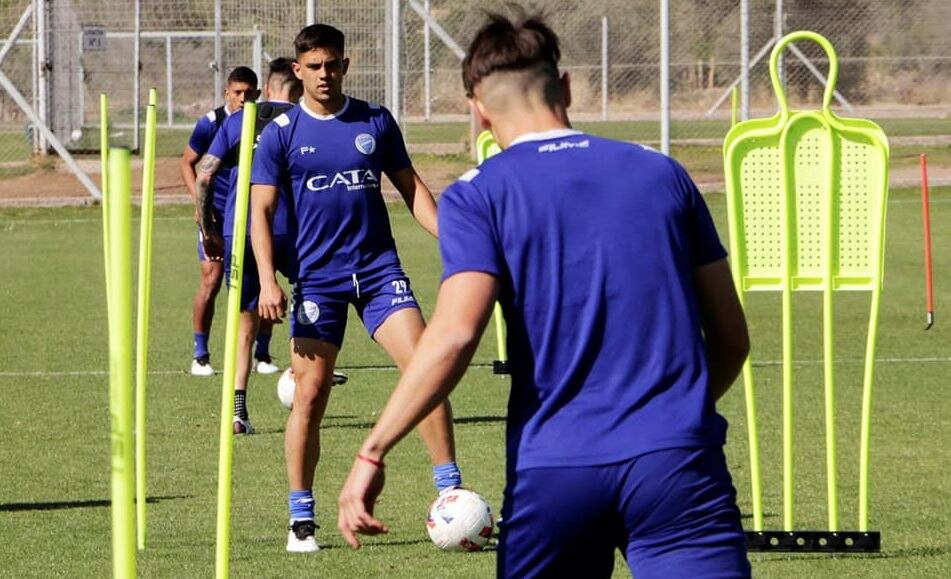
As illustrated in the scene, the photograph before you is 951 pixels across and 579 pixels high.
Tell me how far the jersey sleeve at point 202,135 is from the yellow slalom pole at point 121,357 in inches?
351

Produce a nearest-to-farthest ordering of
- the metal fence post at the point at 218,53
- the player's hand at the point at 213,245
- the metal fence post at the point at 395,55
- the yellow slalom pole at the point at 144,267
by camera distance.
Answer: the yellow slalom pole at the point at 144,267, the player's hand at the point at 213,245, the metal fence post at the point at 395,55, the metal fence post at the point at 218,53

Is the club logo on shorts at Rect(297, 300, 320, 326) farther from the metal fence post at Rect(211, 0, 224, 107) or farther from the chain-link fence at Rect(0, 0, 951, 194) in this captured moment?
the metal fence post at Rect(211, 0, 224, 107)

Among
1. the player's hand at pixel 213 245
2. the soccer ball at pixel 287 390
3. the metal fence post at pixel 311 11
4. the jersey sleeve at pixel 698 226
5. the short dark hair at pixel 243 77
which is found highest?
the jersey sleeve at pixel 698 226

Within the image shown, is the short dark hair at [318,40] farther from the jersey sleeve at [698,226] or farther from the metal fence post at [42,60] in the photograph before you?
the metal fence post at [42,60]

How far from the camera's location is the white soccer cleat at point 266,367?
1301 centimetres

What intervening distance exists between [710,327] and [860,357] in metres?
9.61

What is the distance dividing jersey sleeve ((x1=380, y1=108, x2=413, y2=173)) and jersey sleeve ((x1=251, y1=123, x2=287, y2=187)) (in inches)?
17.3

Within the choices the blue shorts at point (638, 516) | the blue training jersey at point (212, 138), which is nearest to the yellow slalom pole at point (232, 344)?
the blue shorts at point (638, 516)

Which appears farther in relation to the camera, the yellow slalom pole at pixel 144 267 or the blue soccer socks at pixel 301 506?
the blue soccer socks at pixel 301 506

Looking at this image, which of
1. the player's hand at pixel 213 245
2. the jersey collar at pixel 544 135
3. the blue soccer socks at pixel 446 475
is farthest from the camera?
the player's hand at pixel 213 245

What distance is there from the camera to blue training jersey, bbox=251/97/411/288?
7.66 meters

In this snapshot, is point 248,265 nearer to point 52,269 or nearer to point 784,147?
point 784,147

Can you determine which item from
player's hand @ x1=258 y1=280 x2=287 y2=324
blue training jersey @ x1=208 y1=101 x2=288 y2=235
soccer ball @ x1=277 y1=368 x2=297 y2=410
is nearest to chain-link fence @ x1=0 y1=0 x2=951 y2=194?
blue training jersey @ x1=208 y1=101 x2=288 y2=235

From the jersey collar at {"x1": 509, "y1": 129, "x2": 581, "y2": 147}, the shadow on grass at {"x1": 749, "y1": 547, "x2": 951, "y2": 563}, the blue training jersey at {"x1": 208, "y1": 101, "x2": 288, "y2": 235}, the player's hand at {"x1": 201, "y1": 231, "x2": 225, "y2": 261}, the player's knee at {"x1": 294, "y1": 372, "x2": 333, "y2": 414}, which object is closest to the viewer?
the jersey collar at {"x1": 509, "y1": 129, "x2": 581, "y2": 147}
